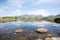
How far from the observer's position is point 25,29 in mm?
1958

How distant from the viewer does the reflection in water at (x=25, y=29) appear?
75.0 inches

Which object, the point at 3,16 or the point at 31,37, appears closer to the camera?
the point at 31,37

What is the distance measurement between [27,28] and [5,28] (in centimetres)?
45

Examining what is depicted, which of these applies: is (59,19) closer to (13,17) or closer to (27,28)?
(27,28)

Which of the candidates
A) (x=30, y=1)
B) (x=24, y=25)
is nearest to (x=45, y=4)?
(x=30, y=1)

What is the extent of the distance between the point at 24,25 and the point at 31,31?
191 millimetres

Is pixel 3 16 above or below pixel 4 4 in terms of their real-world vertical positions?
below

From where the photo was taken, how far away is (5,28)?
1962 mm

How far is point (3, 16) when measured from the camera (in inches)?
80.1

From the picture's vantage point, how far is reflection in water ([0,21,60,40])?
1904mm

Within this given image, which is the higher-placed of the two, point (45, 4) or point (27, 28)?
point (45, 4)

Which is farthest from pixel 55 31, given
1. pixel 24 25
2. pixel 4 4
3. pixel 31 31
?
pixel 4 4

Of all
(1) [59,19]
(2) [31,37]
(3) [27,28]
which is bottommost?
(2) [31,37]

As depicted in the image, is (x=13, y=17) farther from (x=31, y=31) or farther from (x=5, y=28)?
(x=31, y=31)
